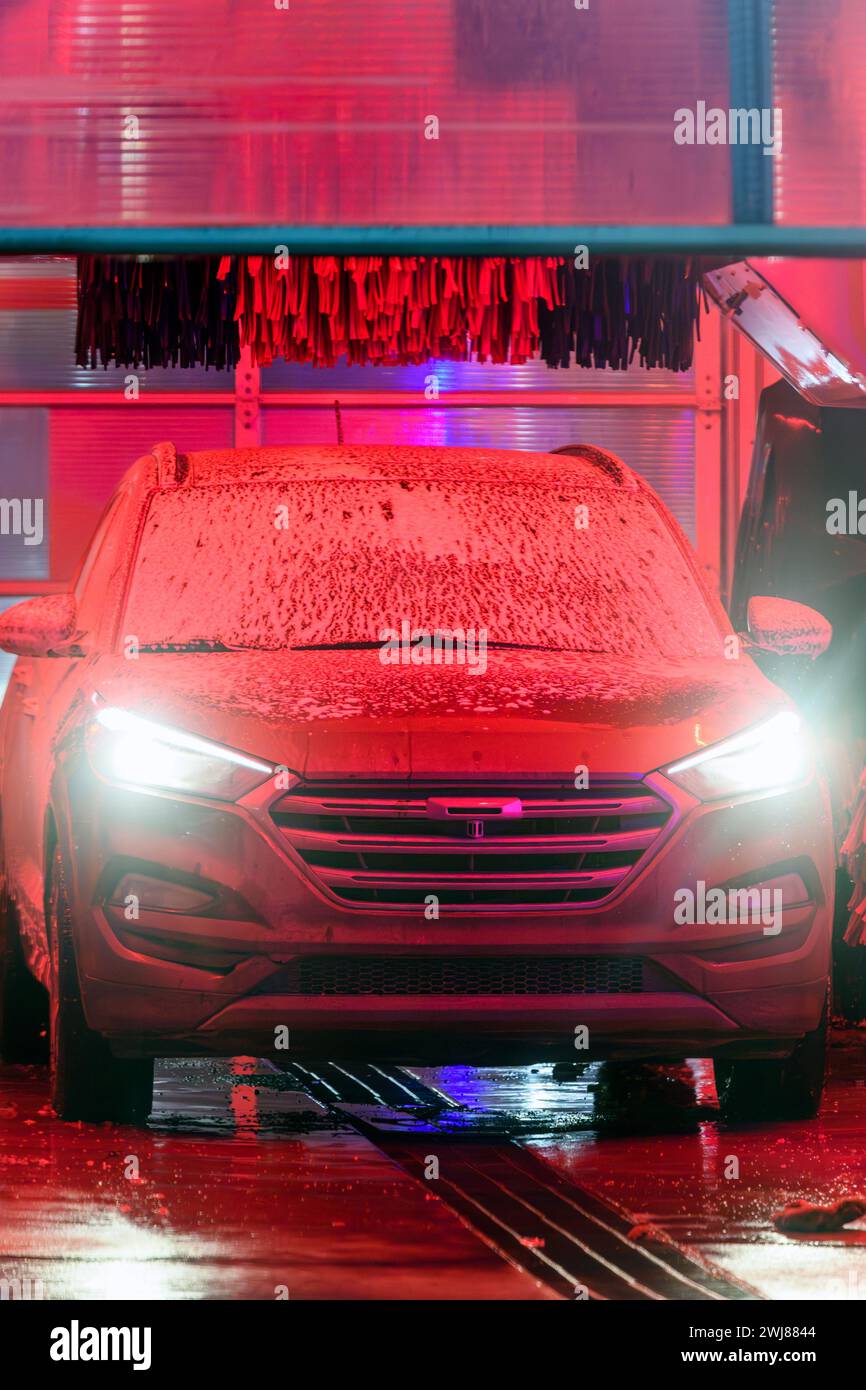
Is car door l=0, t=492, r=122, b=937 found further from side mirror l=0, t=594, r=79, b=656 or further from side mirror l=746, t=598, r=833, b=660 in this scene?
side mirror l=746, t=598, r=833, b=660

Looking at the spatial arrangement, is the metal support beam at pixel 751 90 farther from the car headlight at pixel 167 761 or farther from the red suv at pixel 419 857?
the car headlight at pixel 167 761

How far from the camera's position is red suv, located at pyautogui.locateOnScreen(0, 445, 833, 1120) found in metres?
6.62

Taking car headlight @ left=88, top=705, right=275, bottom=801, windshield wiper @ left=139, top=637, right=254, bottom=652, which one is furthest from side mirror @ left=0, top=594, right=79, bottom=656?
car headlight @ left=88, top=705, right=275, bottom=801

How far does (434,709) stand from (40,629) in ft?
4.39

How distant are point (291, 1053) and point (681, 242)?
2.55 meters

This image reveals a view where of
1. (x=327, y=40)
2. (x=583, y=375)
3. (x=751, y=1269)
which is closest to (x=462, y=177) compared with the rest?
(x=327, y=40)

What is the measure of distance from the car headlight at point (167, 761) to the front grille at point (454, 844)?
14 centimetres

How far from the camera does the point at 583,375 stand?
56.5 feet

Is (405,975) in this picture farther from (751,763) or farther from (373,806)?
(751,763)

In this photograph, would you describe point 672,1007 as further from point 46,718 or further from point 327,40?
point 327,40

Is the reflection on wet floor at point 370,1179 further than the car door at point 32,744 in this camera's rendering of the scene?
No

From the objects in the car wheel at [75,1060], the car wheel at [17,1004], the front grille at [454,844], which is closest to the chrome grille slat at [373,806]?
the front grille at [454,844]

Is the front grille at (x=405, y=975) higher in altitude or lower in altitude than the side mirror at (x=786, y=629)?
lower

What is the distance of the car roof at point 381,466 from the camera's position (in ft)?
27.5
